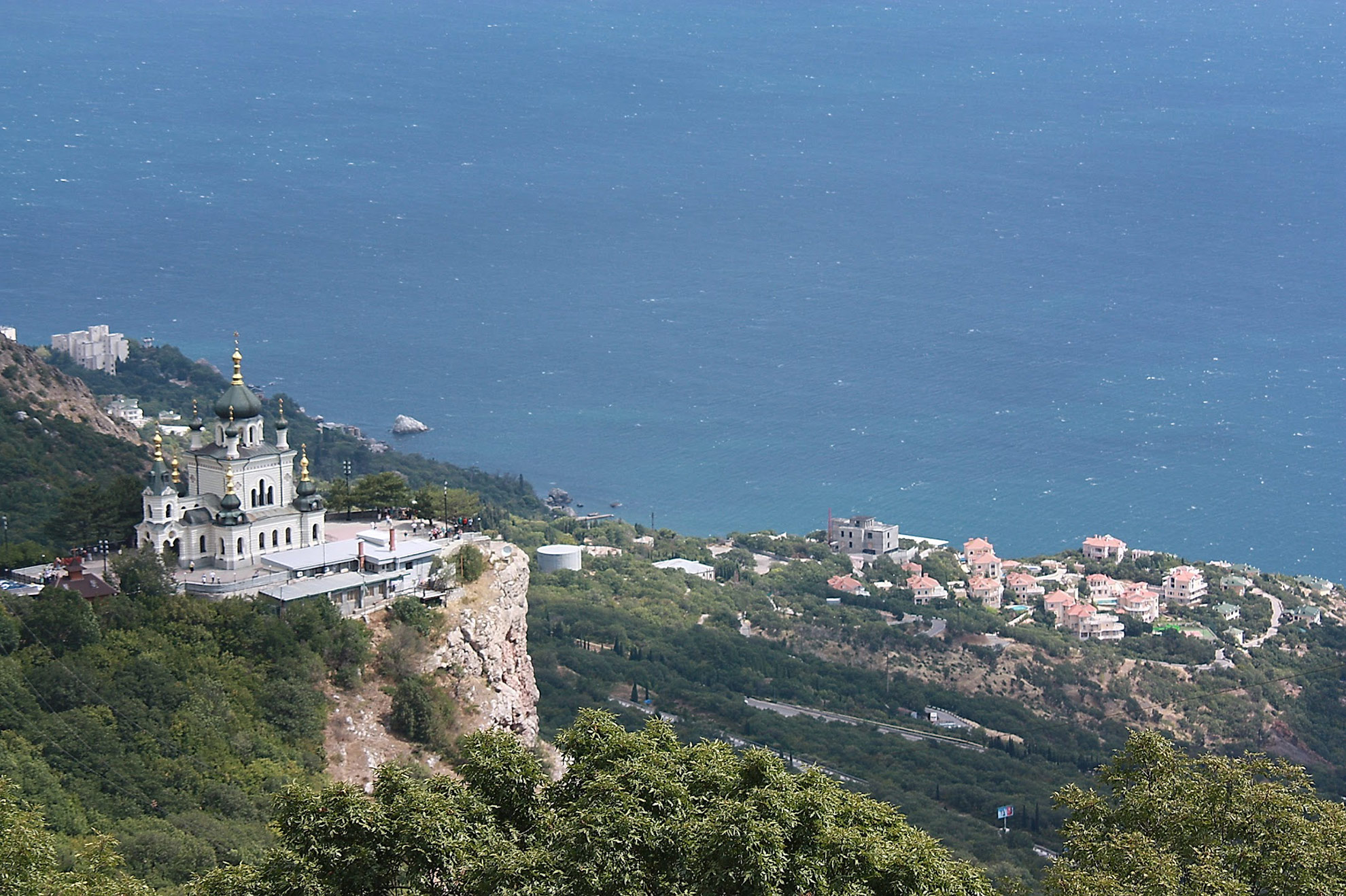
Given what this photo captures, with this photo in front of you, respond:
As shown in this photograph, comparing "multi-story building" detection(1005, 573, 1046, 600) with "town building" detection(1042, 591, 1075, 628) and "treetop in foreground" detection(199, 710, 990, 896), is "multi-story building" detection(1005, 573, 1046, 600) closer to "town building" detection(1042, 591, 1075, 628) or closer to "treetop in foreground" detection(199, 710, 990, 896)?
"town building" detection(1042, 591, 1075, 628)

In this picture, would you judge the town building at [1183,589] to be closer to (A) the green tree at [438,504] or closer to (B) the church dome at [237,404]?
(A) the green tree at [438,504]

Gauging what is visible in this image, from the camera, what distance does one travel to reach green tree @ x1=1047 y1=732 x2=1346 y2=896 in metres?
19.1

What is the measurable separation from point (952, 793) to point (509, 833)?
29.2 m

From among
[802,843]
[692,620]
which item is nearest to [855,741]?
[692,620]

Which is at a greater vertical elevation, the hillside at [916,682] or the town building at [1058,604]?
the town building at [1058,604]

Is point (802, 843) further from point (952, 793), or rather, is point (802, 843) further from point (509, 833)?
point (952, 793)

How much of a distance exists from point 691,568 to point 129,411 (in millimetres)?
23947

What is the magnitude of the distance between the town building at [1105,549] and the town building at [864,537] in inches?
346

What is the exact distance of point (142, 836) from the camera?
88.4ft

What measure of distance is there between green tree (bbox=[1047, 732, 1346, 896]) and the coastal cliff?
14.7 meters

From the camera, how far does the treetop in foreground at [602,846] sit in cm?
1805

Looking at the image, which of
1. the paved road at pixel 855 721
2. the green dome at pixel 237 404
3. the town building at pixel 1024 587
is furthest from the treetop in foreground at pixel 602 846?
the town building at pixel 1024 587

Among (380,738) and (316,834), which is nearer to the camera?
(316,834)

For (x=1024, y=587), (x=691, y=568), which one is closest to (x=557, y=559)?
(x=691, y=568)
